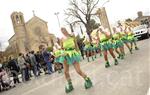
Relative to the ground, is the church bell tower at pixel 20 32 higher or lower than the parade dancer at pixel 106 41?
higher

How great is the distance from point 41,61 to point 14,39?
83986 millimetres

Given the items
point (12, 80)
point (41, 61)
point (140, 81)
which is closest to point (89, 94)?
point (140, 81)

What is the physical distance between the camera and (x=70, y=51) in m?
10.6

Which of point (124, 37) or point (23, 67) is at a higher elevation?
point (124, 37)

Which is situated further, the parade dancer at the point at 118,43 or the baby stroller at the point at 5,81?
the baby stroller at the point at 5,81

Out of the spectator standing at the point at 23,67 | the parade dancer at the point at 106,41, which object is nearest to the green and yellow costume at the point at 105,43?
the parade dancer at the point at 106,41

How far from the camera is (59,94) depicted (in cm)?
1102

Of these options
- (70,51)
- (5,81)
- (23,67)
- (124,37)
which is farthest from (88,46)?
(70,51)

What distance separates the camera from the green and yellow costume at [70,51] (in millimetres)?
10484

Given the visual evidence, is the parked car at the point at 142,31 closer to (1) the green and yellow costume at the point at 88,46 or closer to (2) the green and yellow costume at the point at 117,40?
(1) the green and yellow costume at the point at 88,46

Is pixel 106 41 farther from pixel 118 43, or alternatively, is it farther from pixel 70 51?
pixel 70 51

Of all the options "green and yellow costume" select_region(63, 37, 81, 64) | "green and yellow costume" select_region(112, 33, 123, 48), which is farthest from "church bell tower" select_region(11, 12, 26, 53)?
"green and yellow costume" select_region(63, 37, 81, 64)

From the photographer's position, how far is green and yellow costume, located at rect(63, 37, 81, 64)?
10.5 metres

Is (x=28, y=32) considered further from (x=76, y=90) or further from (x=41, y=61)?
(x=76, y=90)
